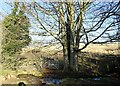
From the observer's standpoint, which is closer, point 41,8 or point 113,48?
point 41,8

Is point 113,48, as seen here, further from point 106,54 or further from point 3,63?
point 3,63

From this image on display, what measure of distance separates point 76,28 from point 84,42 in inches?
29.3

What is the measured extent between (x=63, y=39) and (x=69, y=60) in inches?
42.8

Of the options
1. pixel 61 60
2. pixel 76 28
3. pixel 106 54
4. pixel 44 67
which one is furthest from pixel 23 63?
pixel 106 54

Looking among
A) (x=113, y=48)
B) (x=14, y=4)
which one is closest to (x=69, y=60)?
(x=113, y=48)

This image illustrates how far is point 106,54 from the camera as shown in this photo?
14.1 meters

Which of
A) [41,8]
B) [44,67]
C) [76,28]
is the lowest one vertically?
[44,67]

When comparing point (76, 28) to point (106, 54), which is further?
point (106, 54)

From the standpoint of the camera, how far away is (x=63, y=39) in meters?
12.1

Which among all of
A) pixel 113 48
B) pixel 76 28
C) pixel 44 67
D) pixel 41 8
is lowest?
pixel 44 67

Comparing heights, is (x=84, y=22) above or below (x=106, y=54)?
above

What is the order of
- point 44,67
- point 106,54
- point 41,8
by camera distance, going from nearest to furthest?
point 41,8, point 44,67, point 106,54

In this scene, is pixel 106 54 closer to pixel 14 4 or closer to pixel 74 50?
pixel 74 50

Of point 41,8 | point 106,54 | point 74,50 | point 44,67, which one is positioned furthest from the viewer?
point 106,54
